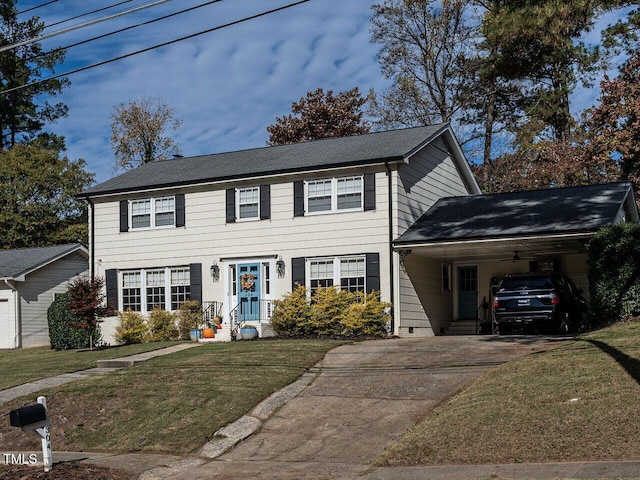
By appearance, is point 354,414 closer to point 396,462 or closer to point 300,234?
point 396,462

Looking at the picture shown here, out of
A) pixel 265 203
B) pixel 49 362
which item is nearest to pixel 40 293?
pixel 49 362

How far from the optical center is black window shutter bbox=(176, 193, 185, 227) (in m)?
26.8

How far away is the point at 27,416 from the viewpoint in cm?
→ 1012

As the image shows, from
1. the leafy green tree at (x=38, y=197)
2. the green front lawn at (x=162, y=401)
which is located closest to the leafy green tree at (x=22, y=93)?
the leafy green tree at (x=38, y=197)

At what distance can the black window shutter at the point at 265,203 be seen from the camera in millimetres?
25266

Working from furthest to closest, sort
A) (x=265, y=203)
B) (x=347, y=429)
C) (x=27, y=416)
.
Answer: (x=265, y=203)
(x=347, y=429)
(x=27, y=416)

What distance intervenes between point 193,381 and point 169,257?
37.8 feet

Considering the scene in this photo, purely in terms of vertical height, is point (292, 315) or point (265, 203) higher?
point (265, 203)

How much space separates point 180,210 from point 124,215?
2352 millimetres

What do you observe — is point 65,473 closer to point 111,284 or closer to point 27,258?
point 111,284

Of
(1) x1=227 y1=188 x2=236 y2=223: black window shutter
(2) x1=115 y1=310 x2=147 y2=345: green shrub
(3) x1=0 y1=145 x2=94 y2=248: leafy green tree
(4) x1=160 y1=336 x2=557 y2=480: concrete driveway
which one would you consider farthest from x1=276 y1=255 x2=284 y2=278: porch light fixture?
(3) x1=0 y1=145 x2=94 y2=248: leafy green tree

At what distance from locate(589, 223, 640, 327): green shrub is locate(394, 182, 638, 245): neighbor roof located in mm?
2133

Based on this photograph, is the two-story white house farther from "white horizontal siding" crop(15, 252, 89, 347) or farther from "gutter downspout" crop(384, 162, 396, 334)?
"white horizontal siding" crop(15, 252, 89, 347)

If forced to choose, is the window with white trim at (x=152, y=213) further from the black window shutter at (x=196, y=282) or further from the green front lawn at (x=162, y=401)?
the green front lawn at (x=162, y=401)
